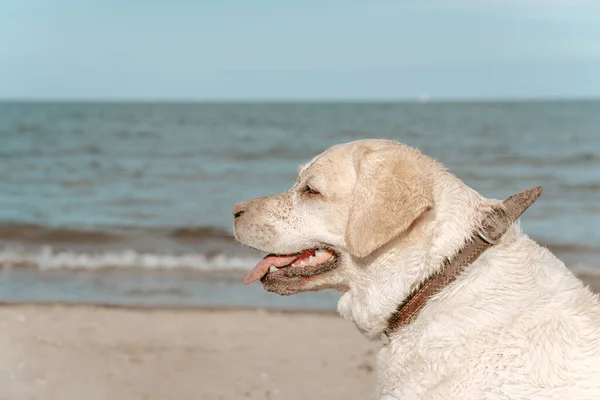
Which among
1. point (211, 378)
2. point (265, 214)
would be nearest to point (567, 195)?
point (211, 378)

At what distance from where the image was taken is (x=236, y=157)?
24516mm

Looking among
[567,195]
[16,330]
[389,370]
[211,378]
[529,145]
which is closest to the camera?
[389,370]

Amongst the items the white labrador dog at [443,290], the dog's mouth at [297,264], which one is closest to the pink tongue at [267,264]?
Result: the dog's mouth at [297,264]

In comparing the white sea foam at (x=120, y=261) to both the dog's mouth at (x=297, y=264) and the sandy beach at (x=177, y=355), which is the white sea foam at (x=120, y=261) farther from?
the dog's mouth at (x=297, y=264)

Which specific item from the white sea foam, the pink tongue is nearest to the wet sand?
the white sea foam

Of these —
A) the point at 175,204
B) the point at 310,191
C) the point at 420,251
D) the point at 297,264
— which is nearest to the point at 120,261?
the point at 175,204

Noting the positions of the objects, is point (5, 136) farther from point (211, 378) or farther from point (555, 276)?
point (555, 276)

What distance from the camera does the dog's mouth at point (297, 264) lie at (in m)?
3.72

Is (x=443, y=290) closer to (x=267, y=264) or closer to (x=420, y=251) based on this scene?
(x=420, y=251)

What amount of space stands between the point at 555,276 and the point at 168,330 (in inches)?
204

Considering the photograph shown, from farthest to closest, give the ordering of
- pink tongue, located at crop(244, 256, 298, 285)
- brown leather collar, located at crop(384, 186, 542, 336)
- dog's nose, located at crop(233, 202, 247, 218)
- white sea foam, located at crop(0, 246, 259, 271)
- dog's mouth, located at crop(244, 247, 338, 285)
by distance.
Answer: white sea foam, located at crop(0, 246, 259, 271) → dog's nose, located at crop(233, 202, 247, 218) → pink tongue, located at crop(244, 256, 298, 285) → dog's mouth, located at crop(244, 247, 338, 285) → brown leather collar, located at crop(384, 186, 542, 336)

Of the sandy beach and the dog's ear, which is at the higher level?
the dog's ear

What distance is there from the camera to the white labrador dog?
3.08 meters

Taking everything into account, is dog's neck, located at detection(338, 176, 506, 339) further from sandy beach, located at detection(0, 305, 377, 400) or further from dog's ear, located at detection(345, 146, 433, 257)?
sandy beach, located at detection(0, 305, 377, 400)
